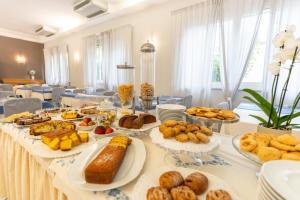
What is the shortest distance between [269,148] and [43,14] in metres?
4.90

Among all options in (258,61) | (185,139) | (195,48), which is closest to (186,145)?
(185,139)

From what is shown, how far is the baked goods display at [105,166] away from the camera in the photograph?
406 millimetres

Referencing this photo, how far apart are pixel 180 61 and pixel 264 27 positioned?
3.91 feet

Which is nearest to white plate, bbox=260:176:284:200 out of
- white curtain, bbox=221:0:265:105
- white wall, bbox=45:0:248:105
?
white curtain, bbox=221:0:265:105

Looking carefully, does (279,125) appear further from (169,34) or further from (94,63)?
(94,63)

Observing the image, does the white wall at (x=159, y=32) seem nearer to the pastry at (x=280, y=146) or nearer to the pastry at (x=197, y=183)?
the pastry at (x=280, y=146)

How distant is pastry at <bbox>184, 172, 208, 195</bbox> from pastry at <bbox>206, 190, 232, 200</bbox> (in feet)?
0.08

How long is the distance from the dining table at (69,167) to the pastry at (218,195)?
0.22 ft

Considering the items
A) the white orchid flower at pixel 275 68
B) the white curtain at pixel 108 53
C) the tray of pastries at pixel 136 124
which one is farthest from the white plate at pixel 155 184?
the white curtain at pixel 108 53

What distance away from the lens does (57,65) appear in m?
5.54

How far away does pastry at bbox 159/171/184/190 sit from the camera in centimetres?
37

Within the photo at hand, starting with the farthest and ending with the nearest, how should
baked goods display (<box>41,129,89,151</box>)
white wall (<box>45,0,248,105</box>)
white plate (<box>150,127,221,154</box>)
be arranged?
white wall (<box>45,0,248,105</box>) < baked goods display (<box>41,129,89,151</box>) < white plate (<box>150,127,221,154</box>)

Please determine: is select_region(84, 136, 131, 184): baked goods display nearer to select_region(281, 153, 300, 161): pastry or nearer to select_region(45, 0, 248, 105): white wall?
select_region(281, 153, 300, 161): pastry

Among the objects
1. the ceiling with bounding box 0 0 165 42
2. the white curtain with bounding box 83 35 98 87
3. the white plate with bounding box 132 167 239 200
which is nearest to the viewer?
the white plate with bounding box 132 167 239 200
